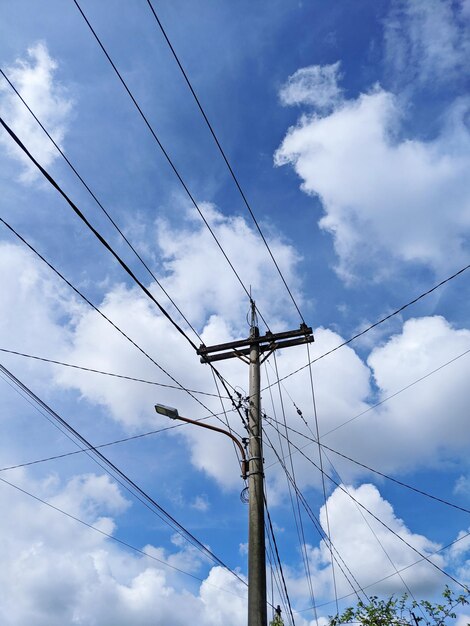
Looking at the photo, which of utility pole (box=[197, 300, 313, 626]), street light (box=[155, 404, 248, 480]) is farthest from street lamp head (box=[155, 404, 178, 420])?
utility pole (box=[197, 300, 313, 626])

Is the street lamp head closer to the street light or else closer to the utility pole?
the street light

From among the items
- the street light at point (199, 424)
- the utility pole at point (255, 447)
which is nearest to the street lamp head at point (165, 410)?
the street light at point (199, 424)

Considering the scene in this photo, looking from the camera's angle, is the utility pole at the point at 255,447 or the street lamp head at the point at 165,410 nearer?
the utility pole at the point at 255,447

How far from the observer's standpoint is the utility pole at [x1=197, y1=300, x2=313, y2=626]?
23.7ft

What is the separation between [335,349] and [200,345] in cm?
351

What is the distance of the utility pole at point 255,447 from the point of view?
285 inches

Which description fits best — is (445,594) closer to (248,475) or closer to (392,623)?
(392,623)

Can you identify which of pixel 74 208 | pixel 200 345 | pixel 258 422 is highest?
pixel 200 345

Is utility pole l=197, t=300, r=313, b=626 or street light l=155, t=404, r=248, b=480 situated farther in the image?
street light l=155, t=404, r=248, b=480

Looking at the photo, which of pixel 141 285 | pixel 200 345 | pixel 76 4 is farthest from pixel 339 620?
pixel 76 4

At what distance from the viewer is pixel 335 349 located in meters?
12.0

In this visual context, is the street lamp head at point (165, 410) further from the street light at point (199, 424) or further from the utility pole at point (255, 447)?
the utility pole at point (255, 447)

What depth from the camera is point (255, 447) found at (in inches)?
355

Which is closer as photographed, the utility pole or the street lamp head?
the utility pole
